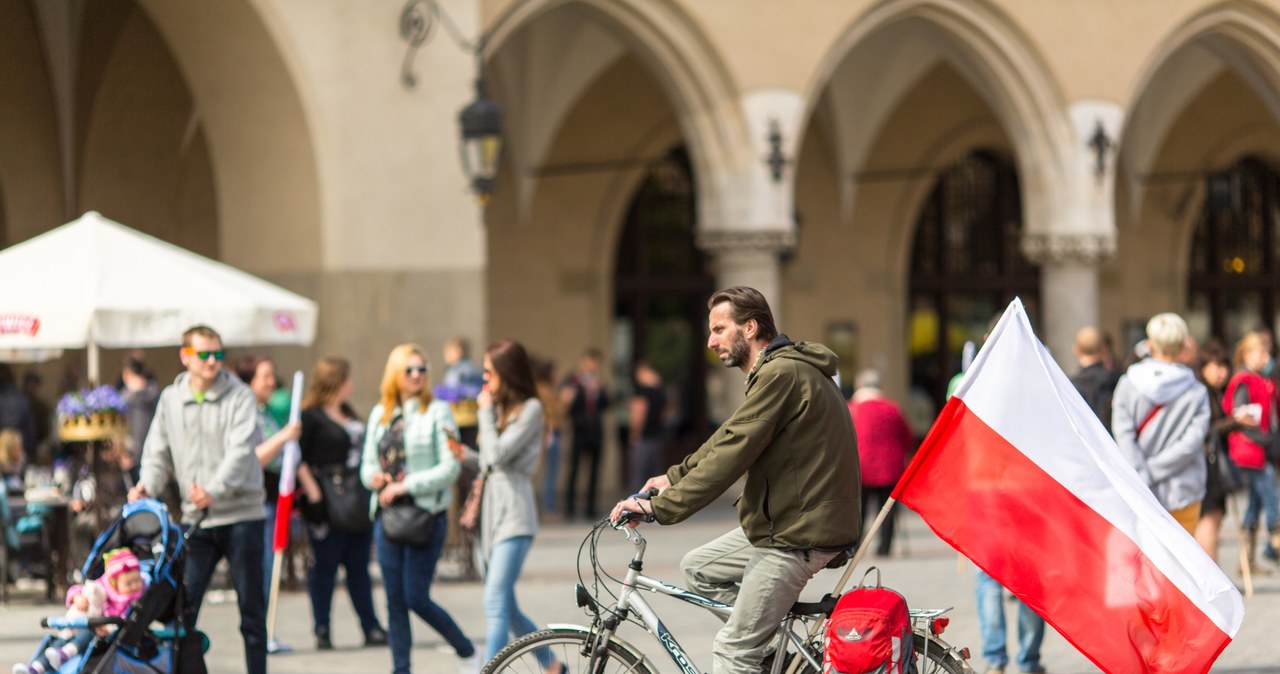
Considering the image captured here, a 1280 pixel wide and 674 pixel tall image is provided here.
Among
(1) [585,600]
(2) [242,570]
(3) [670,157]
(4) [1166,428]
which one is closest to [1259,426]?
(4) [1166,428]

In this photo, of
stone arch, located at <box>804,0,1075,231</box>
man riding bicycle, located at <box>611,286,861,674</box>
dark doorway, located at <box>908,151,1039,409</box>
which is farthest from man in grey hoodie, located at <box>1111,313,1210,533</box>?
dark doorway, located at <box>908,151,1039,409</box>

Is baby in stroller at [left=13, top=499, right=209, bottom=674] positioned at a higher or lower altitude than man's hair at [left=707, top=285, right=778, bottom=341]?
lower

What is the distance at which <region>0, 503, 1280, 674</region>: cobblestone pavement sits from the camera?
8.48 meters

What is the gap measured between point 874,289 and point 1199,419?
13.3 meters

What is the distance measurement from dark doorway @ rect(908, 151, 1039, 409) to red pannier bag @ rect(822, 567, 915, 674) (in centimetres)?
1743

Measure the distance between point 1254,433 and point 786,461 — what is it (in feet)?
23.2

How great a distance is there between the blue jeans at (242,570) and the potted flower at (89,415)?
12.7ft

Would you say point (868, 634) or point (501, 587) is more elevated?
point (868, 634)

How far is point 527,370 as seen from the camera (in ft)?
24.4

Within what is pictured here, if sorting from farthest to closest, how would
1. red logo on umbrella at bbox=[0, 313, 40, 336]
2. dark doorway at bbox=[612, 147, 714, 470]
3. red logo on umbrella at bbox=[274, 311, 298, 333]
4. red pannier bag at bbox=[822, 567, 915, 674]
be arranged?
dark doorway at bbox=[612, 147, 714, 470] → red logo on umbrella at bbox=[274, 311, 298, 333] → red logo on umbrella at bbox=[0, 313, 40, 336] → red pannier bag at bbox=[822, 567, 915, 674]

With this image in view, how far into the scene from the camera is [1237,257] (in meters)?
23.7

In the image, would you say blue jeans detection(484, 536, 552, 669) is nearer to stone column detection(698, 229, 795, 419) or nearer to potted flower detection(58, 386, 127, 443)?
potted flower detection(58, 386, 127, 443)

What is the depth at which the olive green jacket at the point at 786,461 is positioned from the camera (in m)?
5.08

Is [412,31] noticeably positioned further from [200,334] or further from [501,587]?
[501,587]
